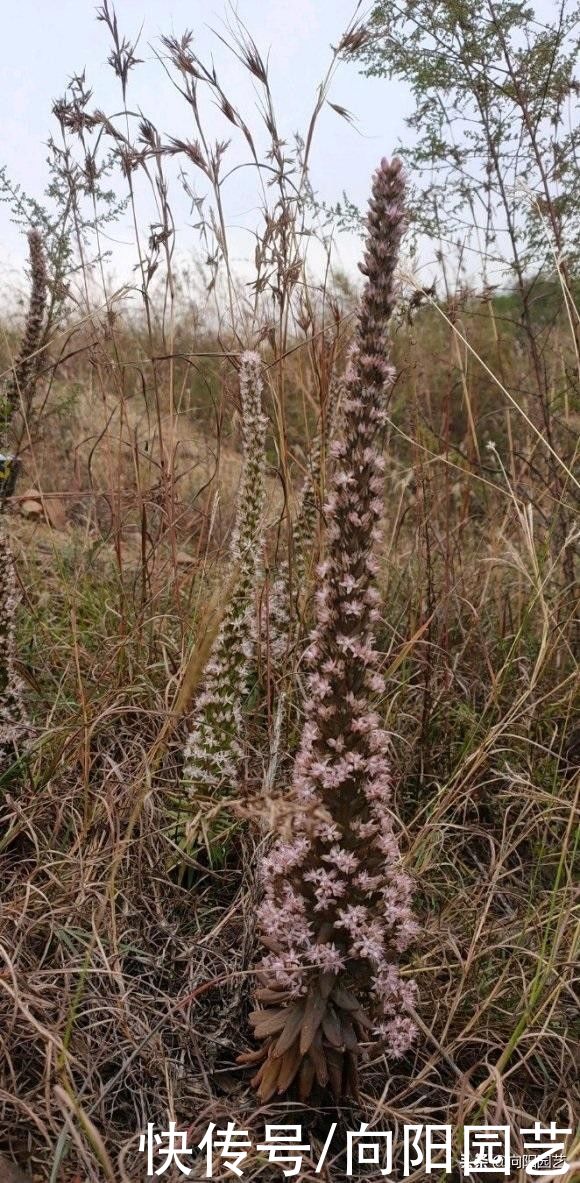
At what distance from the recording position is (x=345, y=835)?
6.53ft

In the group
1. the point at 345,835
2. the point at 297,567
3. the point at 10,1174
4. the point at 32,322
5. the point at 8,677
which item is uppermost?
the point at 32,322

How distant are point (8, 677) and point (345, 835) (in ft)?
4.85

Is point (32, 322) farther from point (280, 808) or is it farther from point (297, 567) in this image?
point (280, 808)

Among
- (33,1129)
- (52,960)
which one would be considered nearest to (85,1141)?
(33,1129)

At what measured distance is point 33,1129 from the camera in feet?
6.97

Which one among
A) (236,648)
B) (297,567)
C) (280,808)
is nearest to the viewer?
(280,808)

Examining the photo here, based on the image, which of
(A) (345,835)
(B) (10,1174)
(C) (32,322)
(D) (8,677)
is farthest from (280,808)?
(C) (32,322)

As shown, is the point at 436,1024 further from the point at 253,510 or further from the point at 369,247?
the point at 369,247

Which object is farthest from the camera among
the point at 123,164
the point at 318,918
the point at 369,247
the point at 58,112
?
the point at 58,112

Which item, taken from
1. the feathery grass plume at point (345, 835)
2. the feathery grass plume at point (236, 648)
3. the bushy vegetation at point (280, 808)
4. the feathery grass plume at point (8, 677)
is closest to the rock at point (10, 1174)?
the bushy vegetation at point (280, 808)

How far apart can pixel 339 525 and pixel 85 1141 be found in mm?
1537

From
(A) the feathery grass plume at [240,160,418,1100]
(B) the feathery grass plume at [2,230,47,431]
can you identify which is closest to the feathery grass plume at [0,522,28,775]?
(B) the feathery grass plume at [2,230,47,431]

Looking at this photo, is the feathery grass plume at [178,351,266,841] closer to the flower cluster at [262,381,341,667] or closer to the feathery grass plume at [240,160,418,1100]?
the flower cluster at [262,381,341,667]

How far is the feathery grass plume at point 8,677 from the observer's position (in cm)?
291
